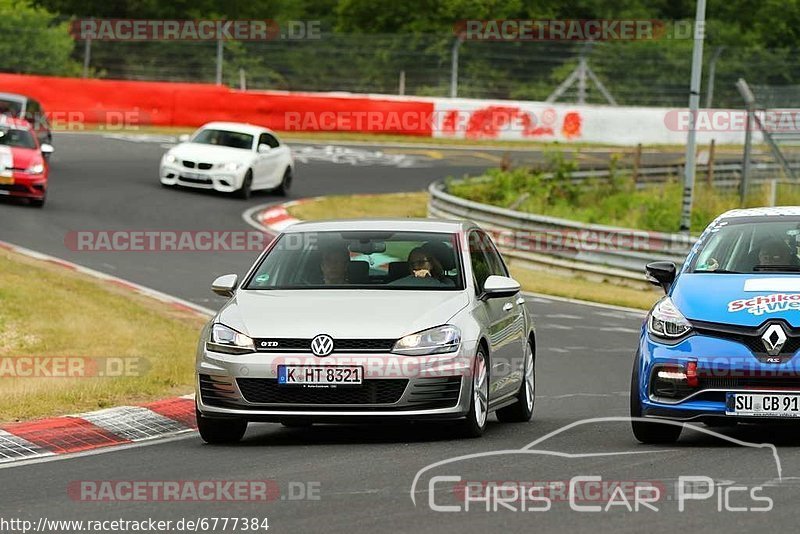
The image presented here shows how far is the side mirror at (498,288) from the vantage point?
11.5m

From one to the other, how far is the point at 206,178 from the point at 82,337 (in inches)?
645

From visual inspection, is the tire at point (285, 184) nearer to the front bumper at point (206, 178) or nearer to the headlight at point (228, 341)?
the front bumper at point (206, 178)

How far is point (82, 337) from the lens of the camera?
17.1 metres

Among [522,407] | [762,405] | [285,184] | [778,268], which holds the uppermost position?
[778,268]

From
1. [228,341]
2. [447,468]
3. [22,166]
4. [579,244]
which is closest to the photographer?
[447,468]

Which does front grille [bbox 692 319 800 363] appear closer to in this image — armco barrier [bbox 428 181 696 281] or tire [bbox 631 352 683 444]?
tire [bbox 631 352 683 444]

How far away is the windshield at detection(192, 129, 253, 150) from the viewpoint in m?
34.2

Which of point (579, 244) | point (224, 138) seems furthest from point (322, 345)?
point (224, 138)

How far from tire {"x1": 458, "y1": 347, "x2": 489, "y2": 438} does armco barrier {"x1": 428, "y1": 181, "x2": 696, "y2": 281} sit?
14.7 meters

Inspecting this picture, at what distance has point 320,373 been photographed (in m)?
10.5

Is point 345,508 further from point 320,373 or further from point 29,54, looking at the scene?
point 29,54

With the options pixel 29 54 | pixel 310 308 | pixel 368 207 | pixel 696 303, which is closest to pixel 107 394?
pixel 310 308

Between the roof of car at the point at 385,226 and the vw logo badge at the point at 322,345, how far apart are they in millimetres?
1693

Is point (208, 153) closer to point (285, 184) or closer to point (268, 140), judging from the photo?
point (268, 140)
